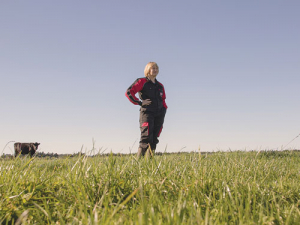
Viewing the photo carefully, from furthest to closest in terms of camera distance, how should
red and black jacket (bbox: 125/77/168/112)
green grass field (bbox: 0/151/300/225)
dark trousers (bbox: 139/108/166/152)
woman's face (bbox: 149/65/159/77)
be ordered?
woman's face (bbox: 149/65/159/77) < red and black jacket (bbox: 125/77/168/112) < dark trousers (bbox: 139/108/166/152) < green grass field (bbox: 0/151/300/225)

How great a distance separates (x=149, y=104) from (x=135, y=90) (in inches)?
20.4

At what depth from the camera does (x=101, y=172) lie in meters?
2.76

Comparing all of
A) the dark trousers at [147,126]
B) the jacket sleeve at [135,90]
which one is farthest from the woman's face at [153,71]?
the dark trousers at [147,126]

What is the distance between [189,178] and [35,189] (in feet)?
4.47

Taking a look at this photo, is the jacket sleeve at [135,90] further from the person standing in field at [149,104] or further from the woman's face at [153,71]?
the woman's face at [153,71]

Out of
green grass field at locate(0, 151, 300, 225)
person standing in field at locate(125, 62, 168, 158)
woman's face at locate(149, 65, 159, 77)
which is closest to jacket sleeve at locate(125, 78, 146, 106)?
person standing in field at locate(125, 62, 168, 158)

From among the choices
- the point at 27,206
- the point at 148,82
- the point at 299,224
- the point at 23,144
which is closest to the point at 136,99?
the point at 148,82

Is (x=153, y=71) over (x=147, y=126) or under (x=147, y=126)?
over

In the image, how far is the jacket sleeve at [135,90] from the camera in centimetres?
736

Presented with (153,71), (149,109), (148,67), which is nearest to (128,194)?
(149,109)

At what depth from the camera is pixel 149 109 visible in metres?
7.28

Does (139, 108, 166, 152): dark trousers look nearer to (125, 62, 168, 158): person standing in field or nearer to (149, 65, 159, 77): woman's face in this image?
(125, 62, 168, 158): person standing in field

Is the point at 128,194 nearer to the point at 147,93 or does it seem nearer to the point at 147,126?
the point at 147,126

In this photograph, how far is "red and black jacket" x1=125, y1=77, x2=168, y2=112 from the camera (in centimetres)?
736
